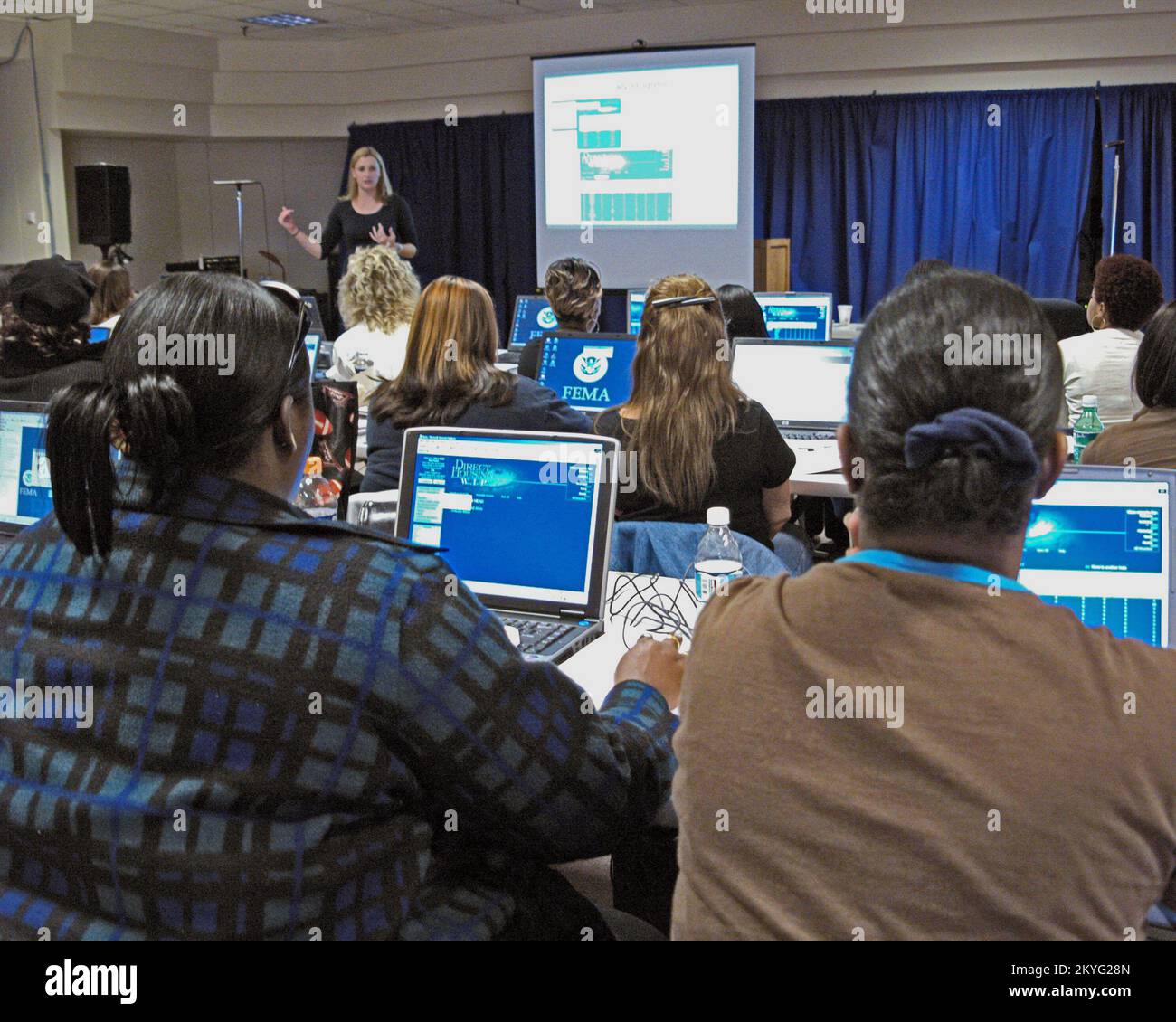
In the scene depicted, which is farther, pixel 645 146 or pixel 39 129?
pixel 39 129

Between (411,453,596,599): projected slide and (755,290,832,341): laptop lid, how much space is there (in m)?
3.80

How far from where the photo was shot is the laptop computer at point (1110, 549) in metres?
1.79

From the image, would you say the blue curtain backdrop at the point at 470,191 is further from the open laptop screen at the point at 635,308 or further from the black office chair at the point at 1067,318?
the black office chair at the point at 1067,318

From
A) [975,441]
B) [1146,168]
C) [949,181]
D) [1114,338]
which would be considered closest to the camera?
[975,441]

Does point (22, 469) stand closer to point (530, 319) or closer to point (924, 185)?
point (530, 319)

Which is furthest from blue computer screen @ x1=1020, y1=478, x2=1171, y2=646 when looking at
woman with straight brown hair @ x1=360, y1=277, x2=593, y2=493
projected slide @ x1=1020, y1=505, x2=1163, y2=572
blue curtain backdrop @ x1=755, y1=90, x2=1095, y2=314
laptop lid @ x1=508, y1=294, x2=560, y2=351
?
blue curtain backdrop @ x1=755, y1=90, x2=1095, y2=314

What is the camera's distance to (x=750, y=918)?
104 centimetres

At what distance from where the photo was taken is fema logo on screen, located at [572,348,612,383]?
175 inches

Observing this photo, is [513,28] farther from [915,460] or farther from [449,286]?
[915,460]

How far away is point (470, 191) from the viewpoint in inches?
380

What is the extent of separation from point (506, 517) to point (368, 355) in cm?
282

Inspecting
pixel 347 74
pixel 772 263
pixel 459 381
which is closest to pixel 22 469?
pixel 459 381

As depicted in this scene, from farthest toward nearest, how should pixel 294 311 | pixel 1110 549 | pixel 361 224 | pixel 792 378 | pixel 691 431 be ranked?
pixel 361 224 → pixel 792 378 → pixel 691 431 → pixel 1110 549 → pixel 294 311
